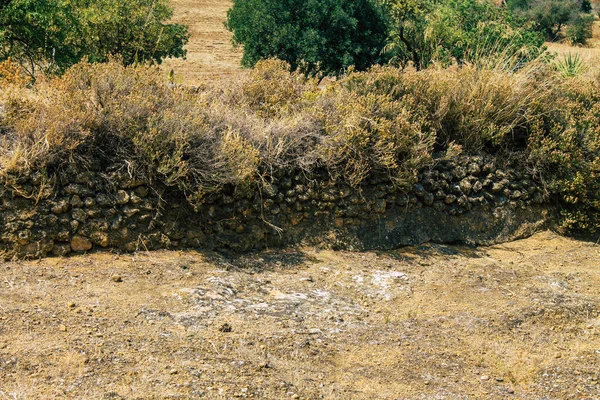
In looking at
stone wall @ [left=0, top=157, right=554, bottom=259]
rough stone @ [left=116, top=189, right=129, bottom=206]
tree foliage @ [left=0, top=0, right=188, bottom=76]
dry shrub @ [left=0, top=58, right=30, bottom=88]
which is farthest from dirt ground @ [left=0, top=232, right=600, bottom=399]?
tree foliage @ [left=0, top=0, right=188, bottom=76]

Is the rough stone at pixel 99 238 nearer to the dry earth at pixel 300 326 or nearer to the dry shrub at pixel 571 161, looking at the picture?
the dry earth at pixel 300 326

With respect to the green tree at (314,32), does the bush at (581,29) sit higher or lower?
lower

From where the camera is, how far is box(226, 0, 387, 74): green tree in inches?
591

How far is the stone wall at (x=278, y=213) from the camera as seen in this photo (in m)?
7.07

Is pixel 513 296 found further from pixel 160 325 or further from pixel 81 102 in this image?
pixel 81 102

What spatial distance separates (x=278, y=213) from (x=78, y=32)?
777cm

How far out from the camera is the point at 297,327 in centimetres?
644

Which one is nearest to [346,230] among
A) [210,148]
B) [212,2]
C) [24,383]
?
[210,148]

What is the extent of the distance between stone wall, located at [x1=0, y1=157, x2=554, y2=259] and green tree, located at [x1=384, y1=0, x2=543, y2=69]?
704 cm

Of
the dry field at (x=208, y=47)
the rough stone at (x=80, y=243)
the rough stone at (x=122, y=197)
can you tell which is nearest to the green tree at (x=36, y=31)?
the dry field at (x=208, y=47)

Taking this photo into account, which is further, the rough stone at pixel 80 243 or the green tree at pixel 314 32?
the green tree at pixel 314 32

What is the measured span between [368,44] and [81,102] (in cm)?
970

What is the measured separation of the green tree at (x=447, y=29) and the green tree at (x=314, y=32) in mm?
739

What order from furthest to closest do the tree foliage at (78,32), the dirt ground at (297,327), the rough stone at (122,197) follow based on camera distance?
the tree foliage at (78,32)
the rough stone at (122,197)
the dirt ground at (297,327)
